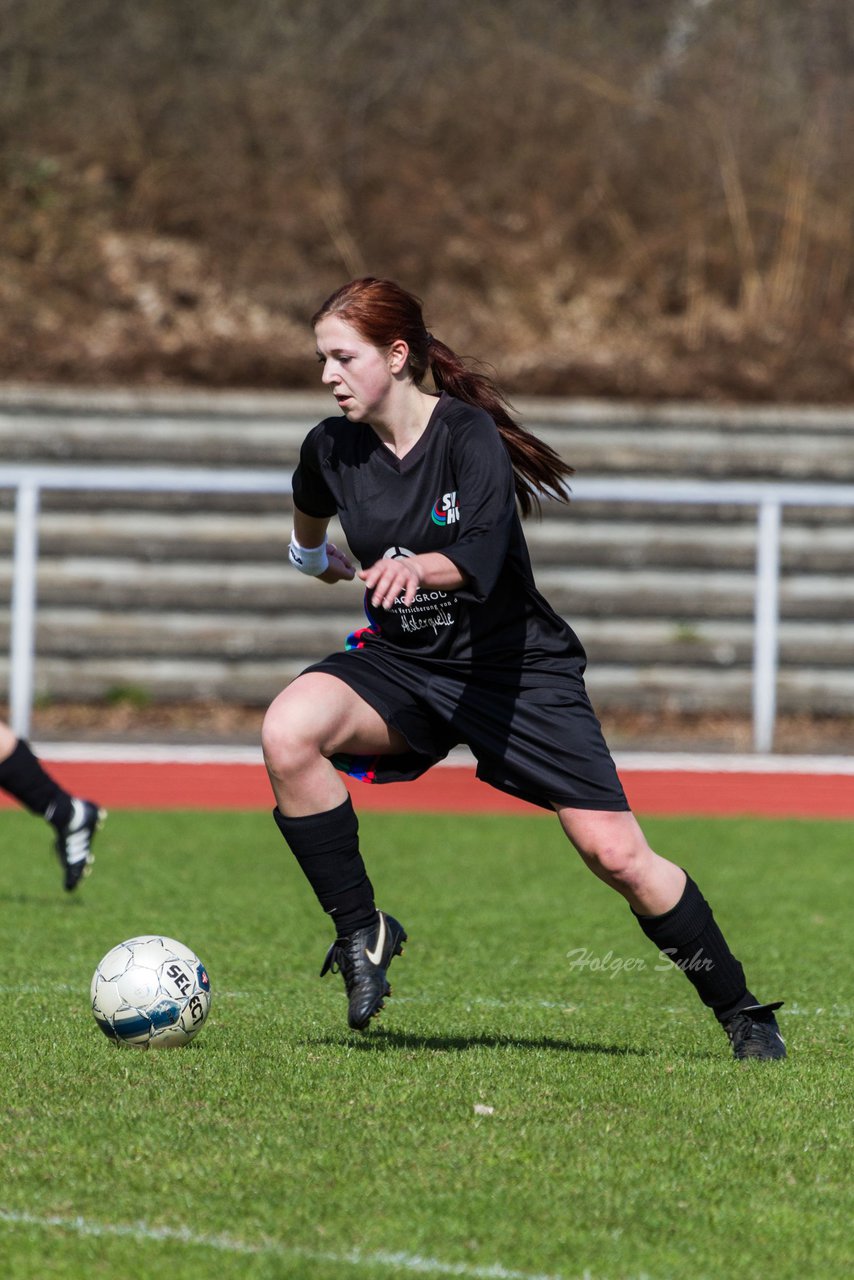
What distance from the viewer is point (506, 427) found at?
446 centimetres

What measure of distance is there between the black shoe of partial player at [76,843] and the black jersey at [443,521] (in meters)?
2.65

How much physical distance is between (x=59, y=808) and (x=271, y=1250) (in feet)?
13.7

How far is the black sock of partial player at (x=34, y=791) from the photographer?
6.83m

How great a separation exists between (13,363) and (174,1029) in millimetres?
13779

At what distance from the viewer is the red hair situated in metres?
4.31

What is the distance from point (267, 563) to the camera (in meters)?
15.2

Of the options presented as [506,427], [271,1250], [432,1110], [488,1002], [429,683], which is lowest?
[488,1002]

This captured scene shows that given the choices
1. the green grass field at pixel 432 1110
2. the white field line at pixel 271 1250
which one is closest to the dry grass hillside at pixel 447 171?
the green grass field at pixel 432 1110

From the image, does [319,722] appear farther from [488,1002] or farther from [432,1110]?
[488,1002]

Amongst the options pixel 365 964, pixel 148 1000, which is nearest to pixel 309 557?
pixel 365 964

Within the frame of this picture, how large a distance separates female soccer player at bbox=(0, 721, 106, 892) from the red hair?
9.66 feet

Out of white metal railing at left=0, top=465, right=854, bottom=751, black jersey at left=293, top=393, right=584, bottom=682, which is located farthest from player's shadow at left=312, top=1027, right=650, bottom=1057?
white metal railing at left=0, top=465, right=854, bottom=751

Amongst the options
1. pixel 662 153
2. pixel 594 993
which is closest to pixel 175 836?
pixel 594 993

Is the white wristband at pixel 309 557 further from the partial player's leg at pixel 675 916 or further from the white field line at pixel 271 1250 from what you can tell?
the white field line at pixel 271 1250
